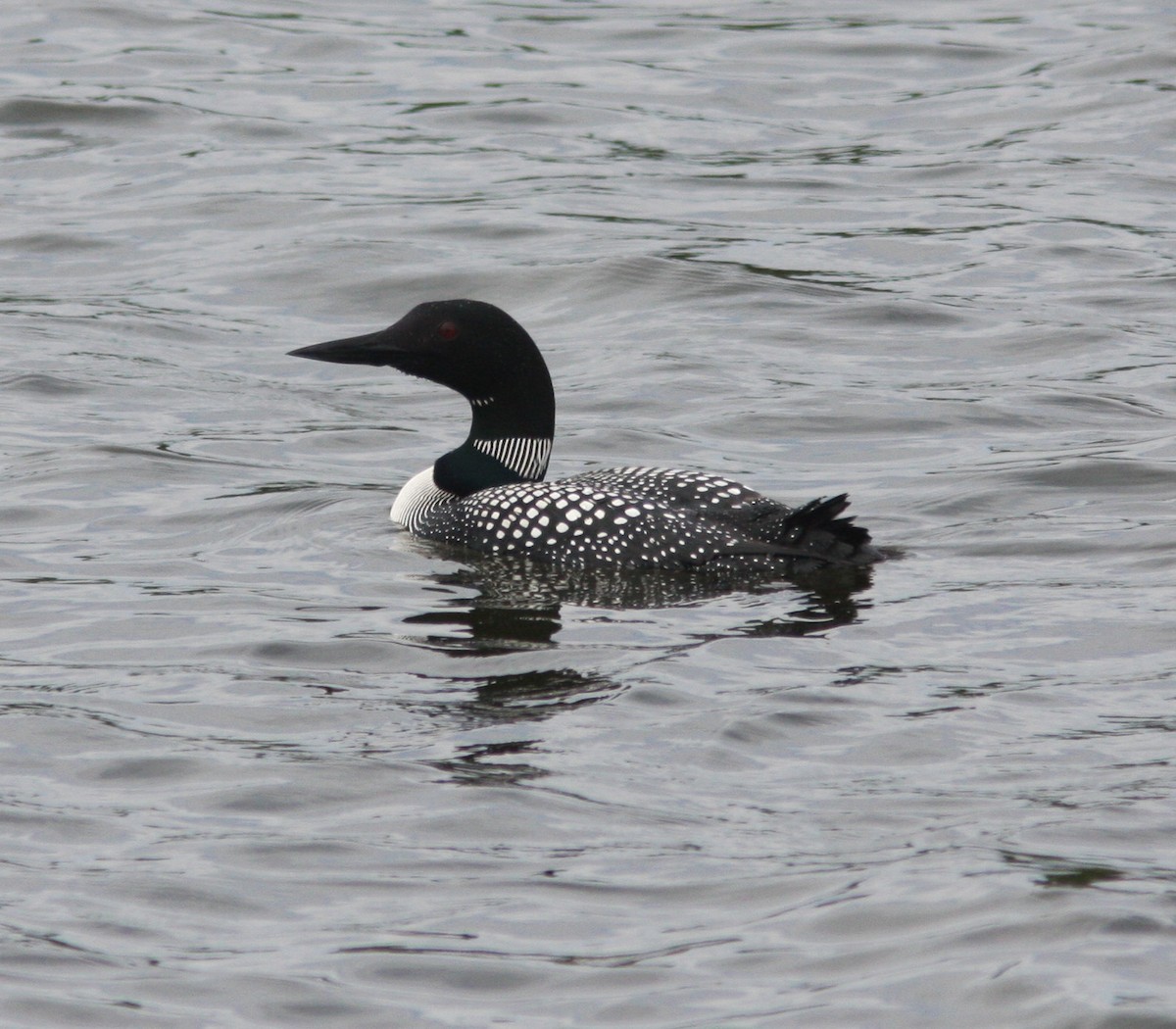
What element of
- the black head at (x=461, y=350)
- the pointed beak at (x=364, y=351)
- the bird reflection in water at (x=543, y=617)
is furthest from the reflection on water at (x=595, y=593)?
the pointed beak at (x=364, y=351)

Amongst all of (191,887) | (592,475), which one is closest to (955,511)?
(592,475)

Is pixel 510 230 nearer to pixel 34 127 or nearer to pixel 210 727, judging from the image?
pixel 34 127

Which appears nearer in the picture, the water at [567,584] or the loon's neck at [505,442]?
the water at [567,584]

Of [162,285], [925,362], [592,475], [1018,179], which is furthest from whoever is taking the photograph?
[1018,179]

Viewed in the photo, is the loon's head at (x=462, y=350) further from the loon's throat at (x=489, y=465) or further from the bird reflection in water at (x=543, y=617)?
the bird reflection in water at (x=543, y=617)

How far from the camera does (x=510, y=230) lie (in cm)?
1209

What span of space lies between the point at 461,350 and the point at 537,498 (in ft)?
2.43

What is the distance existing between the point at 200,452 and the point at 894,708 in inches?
148

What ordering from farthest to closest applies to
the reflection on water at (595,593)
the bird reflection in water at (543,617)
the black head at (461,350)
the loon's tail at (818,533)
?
the black head at (461,350)
the loon's tail at (818,533)
the reflection on water at (595,593)
the bird reflection in water at (543,617)

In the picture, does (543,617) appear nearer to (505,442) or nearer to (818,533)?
(818,533)

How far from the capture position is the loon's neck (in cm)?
754

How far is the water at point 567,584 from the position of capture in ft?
14.5

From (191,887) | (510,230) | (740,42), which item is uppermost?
(740,42)

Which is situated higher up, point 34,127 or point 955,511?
point 34,127
